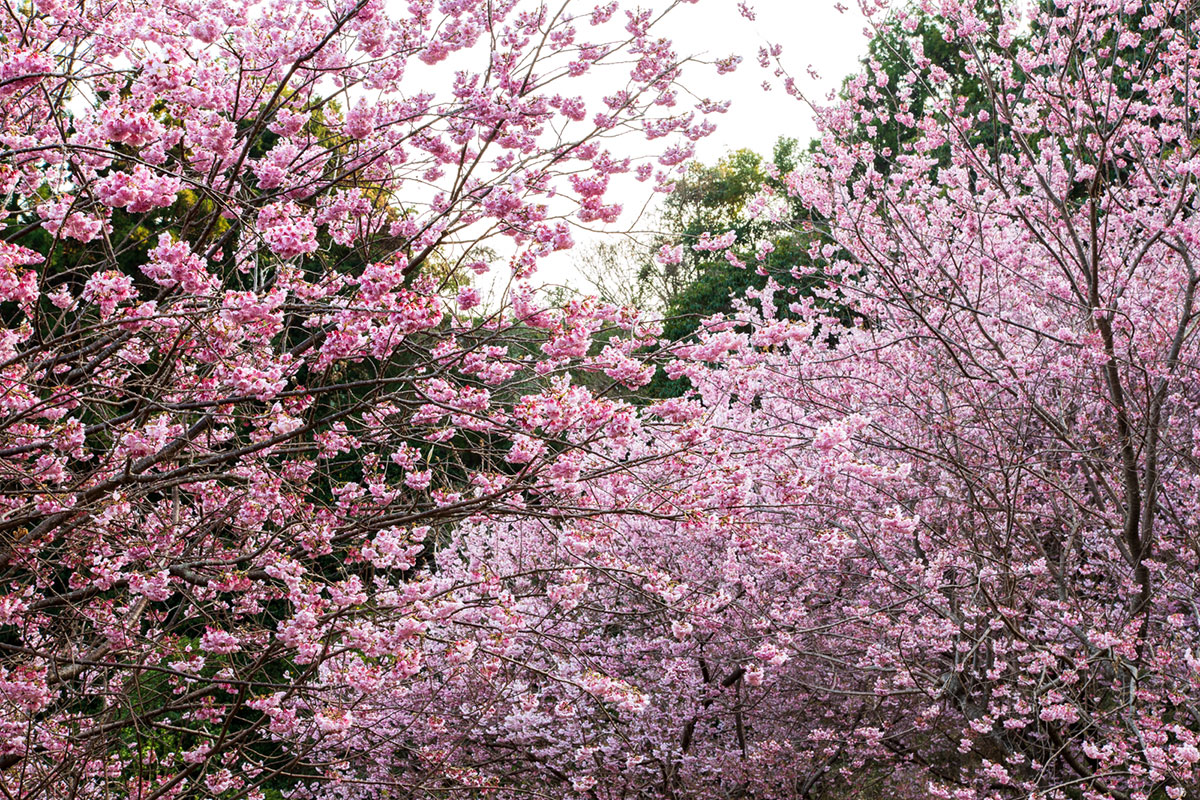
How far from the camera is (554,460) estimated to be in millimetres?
3656

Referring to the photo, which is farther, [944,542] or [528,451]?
[944,542]

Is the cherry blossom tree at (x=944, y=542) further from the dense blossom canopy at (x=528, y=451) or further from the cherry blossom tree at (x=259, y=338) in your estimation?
the cherry blossom tree at (x=259, y=338)

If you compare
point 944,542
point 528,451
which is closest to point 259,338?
point 528,451

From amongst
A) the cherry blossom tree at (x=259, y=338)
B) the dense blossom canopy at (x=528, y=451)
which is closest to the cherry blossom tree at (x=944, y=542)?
the dense blossom canopy at (x=528, y=451)

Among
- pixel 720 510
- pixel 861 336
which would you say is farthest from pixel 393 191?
pixel 861 336

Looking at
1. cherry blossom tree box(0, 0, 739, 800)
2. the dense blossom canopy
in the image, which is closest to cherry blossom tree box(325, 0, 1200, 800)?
the dense blossom canopy

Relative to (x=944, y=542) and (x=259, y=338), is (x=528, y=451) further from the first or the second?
(x=944, y=542)

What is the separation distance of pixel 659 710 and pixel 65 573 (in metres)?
3.78

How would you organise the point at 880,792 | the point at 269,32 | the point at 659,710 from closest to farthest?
1. the point at 269,32
2. the point at 659,710
3. the point at 880,792

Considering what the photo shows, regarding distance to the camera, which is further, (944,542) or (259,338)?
(944,542)

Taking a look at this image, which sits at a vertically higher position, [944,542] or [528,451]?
[944,542]

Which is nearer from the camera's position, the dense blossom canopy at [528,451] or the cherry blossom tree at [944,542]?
the dense blossom canopy at [528,451]

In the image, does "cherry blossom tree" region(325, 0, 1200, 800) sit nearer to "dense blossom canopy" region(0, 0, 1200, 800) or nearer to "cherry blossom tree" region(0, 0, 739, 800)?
"dense blossom canopy" region(0, 0, 1200, 800)

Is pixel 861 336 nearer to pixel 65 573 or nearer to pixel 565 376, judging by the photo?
pixel 565 376
